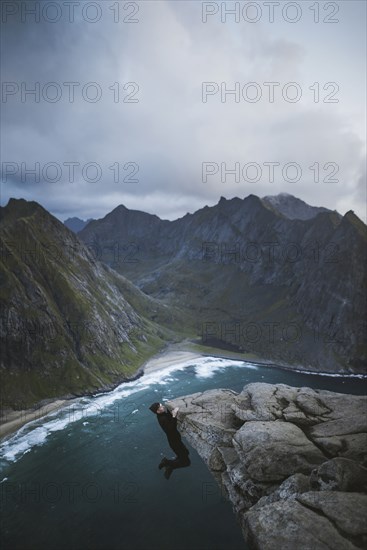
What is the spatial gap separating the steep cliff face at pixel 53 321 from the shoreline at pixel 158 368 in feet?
9.80

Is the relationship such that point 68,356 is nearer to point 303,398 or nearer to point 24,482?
point 24,482

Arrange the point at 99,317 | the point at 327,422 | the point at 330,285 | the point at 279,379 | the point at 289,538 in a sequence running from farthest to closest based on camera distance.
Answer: the point at 330,285, the point at 99,317, the point at 279,379, the point at 327,422, the point at 289,538

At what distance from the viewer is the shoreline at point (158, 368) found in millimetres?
89594

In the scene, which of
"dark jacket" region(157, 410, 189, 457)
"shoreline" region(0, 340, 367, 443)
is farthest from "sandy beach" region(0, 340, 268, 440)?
"dark jacket" region(157, 410, 189, 457)

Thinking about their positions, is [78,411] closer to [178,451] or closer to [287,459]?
[287,459]

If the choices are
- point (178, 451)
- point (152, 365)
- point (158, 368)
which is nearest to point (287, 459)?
point (178, 451)

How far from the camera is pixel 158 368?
149 m

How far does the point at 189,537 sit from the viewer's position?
142 ft

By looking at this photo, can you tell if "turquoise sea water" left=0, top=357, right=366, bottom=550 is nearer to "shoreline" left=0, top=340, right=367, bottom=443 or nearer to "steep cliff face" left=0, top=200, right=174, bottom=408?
"shoreline" left=0, top=340, right=367, bottom=443

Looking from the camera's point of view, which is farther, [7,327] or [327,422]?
[7,327]

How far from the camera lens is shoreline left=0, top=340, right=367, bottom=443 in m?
89.6

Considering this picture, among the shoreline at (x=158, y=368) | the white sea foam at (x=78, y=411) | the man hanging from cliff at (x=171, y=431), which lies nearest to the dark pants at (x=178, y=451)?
the man hanging from cliff at (x=171, y=431)

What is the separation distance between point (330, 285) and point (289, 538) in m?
199

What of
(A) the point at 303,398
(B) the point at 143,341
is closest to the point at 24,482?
(A) the point at 303,398
